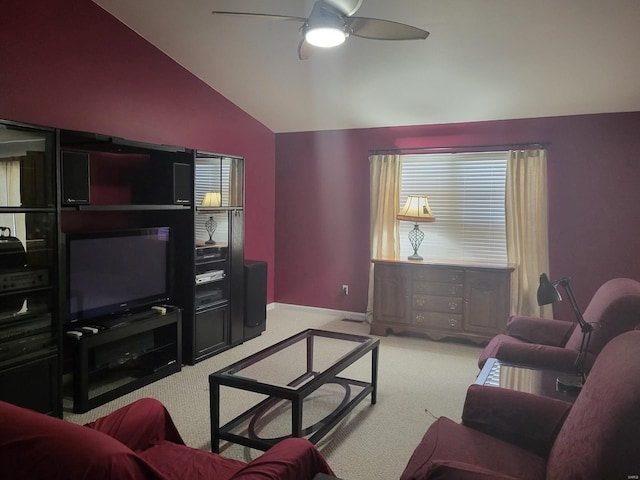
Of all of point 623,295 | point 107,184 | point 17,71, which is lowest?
point 623,295

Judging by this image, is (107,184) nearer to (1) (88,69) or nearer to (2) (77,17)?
(1) (88,69)

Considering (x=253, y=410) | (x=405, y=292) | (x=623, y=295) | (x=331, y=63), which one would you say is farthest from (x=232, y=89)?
(x=623, y=295)

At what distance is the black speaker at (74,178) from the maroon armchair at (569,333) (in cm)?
292

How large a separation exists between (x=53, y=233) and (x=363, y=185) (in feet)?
11.7

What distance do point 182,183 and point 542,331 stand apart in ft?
9.96

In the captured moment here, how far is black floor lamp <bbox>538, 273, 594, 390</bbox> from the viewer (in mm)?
A: 2355

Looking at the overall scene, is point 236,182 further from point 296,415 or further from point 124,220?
point 296,415

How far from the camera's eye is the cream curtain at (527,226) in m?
4.86

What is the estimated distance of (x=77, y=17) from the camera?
3.66 meters

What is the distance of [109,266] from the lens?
366cm

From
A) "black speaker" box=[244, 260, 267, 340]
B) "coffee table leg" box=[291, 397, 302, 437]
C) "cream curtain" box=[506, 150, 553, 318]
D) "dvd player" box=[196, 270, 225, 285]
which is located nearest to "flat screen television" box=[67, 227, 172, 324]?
"dvd player" box=[196, 270, 225, 285]

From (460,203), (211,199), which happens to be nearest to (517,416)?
(211,199)

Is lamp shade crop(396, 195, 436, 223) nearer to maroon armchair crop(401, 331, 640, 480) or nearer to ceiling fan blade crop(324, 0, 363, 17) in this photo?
ceiling fan blade crop(324, 0, 363, 17)

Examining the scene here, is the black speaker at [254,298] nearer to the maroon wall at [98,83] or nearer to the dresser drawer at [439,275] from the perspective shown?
the maroon wall at [98,83]
